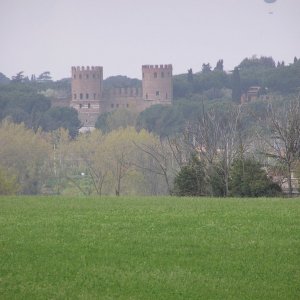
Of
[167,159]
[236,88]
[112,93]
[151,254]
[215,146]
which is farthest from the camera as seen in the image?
[112,93]

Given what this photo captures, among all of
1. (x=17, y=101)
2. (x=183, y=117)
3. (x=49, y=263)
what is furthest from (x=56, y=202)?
(x=17, y=101)

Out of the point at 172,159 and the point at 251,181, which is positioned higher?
the point at 172,159

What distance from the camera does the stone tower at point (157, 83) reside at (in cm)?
11112

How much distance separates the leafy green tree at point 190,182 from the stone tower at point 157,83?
88347 mm

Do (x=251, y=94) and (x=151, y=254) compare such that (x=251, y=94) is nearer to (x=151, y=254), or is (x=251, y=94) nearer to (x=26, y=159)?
(x=26, y=159)

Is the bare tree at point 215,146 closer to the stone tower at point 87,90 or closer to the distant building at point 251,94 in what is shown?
the distant building at point 251,94

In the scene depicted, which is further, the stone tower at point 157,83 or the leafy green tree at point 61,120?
the stone tower at point 157,83

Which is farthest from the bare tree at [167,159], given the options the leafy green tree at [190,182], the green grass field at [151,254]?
the green grass field at [151,254]

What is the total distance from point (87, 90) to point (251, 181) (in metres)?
96.4

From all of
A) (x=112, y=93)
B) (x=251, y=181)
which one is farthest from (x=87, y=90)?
(x=251, y=181)

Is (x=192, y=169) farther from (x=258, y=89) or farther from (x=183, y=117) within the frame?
(x=258, y=89)

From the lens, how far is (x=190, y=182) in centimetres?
2167

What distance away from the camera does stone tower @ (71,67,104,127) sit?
114062 mm

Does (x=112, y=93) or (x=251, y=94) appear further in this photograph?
(x=112, y=93)
